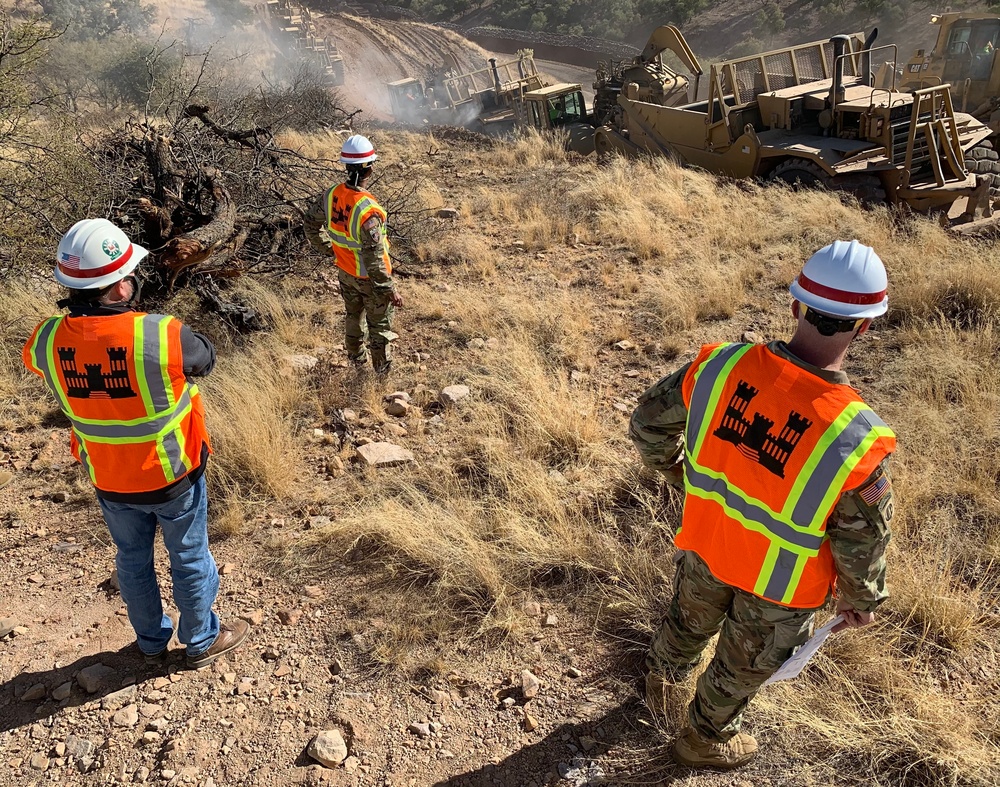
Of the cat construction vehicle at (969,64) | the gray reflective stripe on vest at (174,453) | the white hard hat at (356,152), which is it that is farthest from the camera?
the cat construction vehicle at (969,64)

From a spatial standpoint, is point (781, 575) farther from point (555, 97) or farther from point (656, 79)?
point (555, 97)

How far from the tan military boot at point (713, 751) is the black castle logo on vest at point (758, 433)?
1159mm

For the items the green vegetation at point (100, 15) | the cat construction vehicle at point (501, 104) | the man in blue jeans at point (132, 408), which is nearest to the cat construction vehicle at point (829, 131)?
the cat construction vehicle at point (501, 104)

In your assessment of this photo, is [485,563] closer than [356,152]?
Yes

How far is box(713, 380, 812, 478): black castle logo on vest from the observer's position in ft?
5.79

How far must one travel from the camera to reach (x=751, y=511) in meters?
1.93

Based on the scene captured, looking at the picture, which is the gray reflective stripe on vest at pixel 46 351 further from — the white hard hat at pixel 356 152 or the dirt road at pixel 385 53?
the dirt road at pixel 385 53

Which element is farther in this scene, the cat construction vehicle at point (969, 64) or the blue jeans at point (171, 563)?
the cat construction vehicle at point (969, 64)

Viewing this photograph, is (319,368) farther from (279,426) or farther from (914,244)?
(914,244)

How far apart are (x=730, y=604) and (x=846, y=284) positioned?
1120 mm

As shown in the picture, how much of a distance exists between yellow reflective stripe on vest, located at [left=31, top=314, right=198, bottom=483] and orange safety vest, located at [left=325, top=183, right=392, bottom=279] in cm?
253

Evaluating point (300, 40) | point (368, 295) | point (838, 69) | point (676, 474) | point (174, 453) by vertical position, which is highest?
point (838, 69)

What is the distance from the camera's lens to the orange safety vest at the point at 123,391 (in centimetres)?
241

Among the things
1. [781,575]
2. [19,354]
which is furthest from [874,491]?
[19,354]
